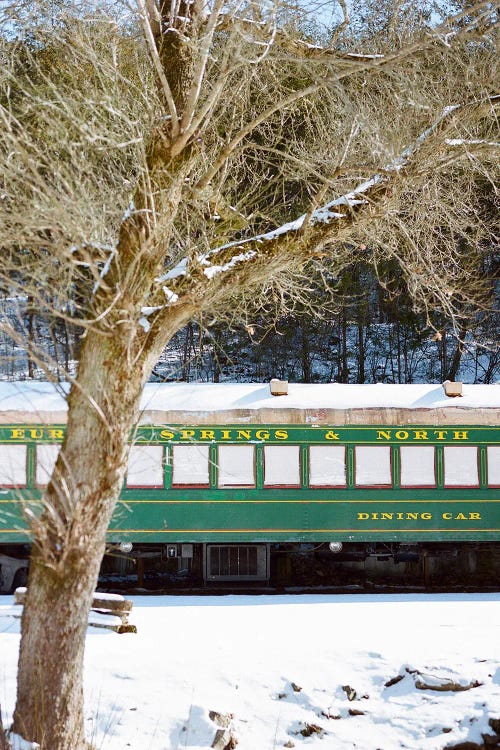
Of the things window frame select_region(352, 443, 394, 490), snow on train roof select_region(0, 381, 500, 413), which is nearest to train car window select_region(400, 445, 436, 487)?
window frame select_region(352, 443, 394, 490)

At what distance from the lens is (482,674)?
6.52 metres

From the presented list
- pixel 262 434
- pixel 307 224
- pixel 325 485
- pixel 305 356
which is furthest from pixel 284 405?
pixel 305 356

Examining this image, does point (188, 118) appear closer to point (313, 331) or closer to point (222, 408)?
point (222, 408)

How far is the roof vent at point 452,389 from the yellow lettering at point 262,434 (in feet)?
7.69

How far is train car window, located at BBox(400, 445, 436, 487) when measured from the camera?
34.1 ft

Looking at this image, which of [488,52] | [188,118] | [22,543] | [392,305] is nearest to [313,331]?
[392,305]

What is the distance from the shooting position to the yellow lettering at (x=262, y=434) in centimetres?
1027

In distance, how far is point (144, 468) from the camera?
9961 mm

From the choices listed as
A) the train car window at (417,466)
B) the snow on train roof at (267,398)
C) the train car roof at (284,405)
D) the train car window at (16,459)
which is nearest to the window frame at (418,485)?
the train car window at (417,466)

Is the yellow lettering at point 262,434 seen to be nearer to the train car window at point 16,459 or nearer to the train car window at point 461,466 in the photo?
the train car window at point 461,466

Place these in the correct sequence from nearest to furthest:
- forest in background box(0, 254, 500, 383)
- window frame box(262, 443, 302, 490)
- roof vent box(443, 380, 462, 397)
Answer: window frame box(262, 443, 302, 490) < roof vent box(443, 380, 462, 397) < forest in background box(0, 254, 500, 383)

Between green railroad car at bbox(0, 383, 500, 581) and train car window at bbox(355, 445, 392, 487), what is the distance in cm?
1

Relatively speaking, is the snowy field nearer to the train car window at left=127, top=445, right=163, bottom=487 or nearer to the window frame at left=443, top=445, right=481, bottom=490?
the train car window at left=127, top=445, right=163, bottom=487

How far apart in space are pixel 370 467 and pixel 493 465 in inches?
61.0
